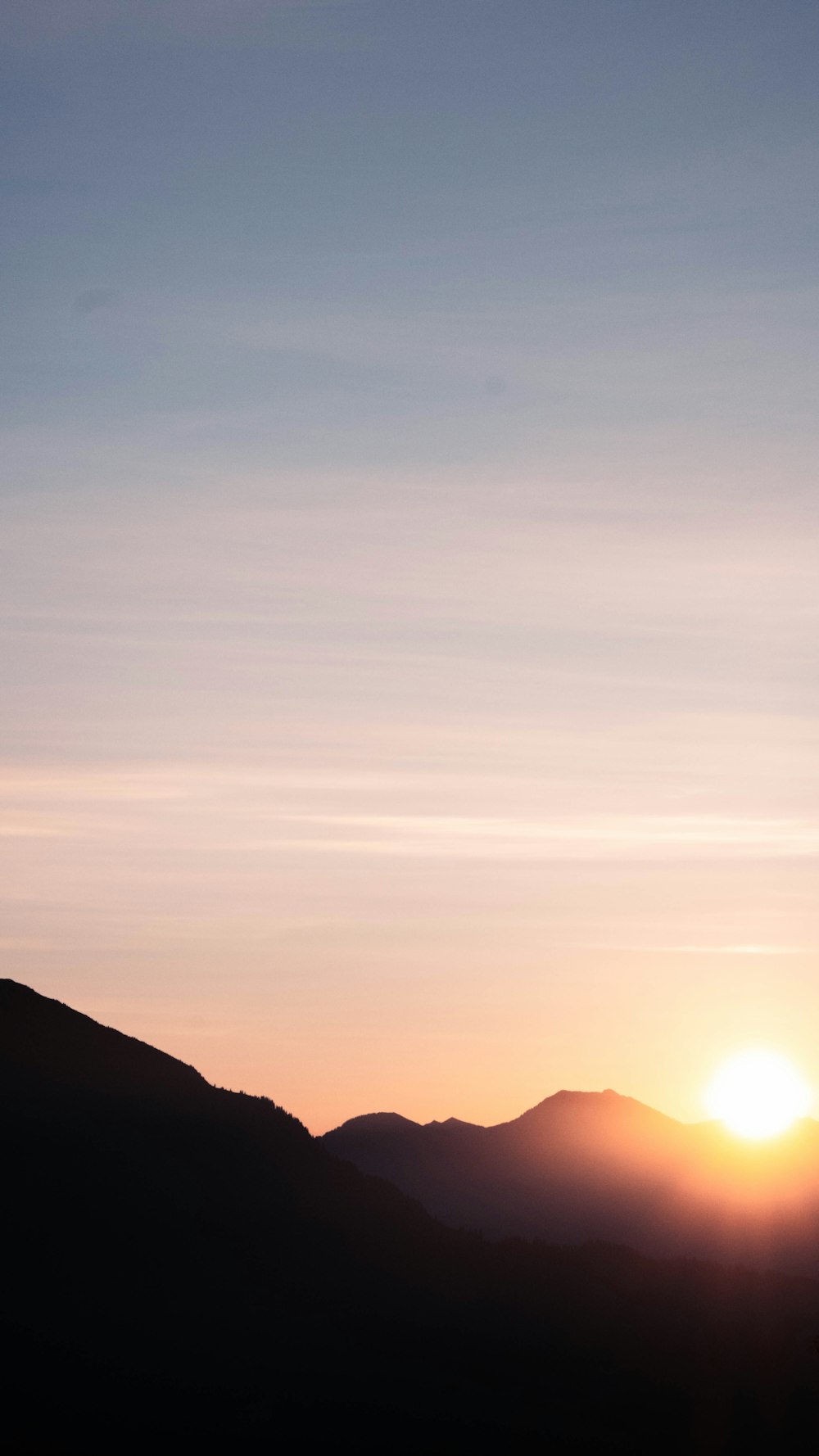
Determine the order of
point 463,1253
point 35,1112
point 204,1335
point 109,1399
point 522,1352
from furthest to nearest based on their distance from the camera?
point 463,1253 → point 35,1112 → point 522,1352 → point 204,1335 → point 109,1399

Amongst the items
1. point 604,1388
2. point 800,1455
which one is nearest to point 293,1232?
point 604,1388

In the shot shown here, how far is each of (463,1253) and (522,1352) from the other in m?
21.3

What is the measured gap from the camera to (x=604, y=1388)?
3816 inches

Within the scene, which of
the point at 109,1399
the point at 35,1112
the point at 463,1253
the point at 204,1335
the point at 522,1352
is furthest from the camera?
the point at 463,1253

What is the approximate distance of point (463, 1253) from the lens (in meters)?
120

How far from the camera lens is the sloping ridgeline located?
84750mm

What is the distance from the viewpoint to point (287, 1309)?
9931cm

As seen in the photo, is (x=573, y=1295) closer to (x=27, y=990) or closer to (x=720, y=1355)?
(x=720, y=1355)

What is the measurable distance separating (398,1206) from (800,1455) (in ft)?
126

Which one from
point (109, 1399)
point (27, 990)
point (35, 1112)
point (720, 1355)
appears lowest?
point (109, 1399)

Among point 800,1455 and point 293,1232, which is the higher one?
point 293,1232

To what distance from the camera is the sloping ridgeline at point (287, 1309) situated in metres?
84.8

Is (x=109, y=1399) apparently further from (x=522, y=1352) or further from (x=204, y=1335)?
(x=522, y=1352)

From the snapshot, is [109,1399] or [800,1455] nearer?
[109,1399]
